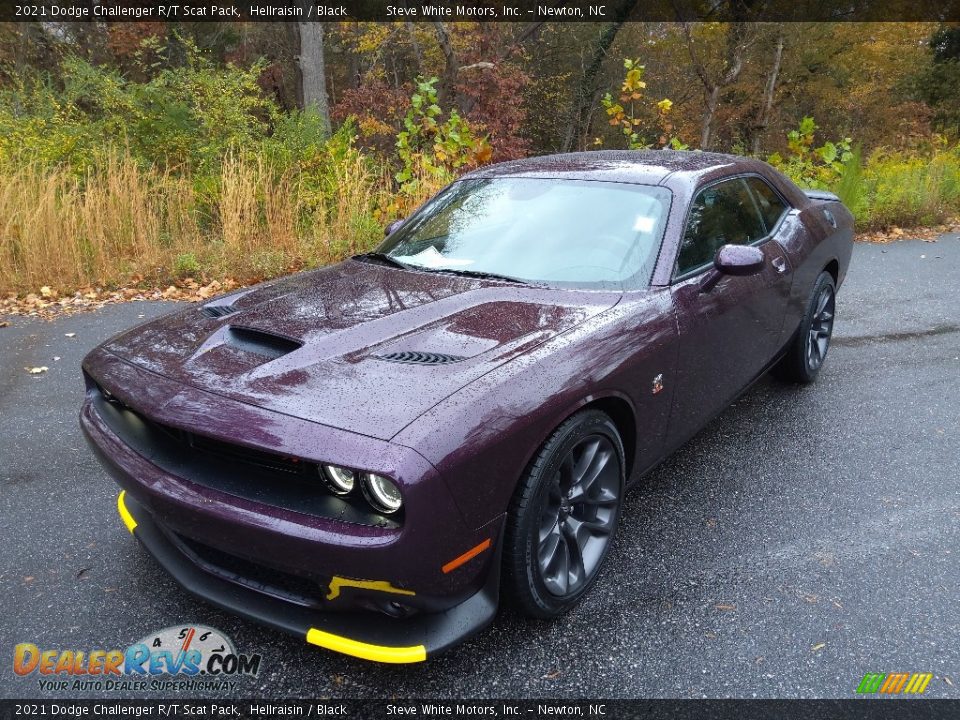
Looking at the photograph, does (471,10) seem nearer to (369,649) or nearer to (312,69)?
(312,69)

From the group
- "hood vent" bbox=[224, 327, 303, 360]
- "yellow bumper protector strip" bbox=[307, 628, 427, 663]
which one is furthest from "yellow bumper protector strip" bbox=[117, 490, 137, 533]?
"yellow bumper protector strip" bbox=[307, 628, 427, 663]

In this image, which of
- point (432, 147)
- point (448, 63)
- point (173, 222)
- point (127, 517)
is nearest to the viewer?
point (127, 517)

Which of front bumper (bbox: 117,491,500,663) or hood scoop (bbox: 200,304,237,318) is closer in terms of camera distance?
front bumper (bbox: 117,491,500,663)

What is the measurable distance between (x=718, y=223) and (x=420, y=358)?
1.81 meters

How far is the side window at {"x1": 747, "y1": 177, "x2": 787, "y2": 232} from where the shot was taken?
371 centimetres

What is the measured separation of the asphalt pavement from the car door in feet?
1.40

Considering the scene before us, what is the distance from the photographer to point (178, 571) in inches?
83.0

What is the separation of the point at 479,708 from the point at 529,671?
19 cm

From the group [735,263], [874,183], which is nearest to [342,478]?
[735,263]

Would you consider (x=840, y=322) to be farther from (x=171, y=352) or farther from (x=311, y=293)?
(x=171, y=352)

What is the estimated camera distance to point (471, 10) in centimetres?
Answer: 1789

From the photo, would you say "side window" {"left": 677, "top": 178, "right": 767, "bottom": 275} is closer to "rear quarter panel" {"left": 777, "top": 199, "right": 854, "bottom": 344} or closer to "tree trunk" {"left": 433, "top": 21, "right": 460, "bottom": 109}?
"rear quarter panel" {"left": 777, "top": 199, "right": 854, "bottom": 344}

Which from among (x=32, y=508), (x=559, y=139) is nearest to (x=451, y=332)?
(x=32, y=508)

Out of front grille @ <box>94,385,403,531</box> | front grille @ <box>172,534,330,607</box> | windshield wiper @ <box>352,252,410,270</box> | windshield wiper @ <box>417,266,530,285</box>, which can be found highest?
windshield wiper @ <box>417,266,530,285</box>
